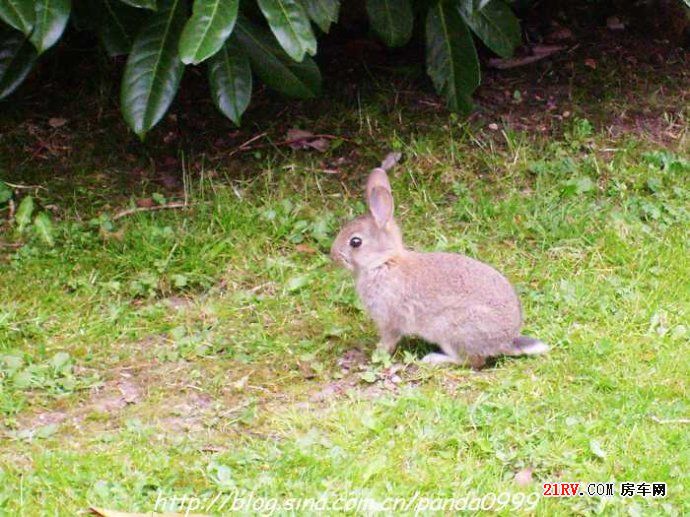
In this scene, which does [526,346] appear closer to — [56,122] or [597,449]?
[597,449]

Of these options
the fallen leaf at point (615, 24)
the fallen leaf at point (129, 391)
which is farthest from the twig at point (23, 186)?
the fallen leaf at point (615, 24)

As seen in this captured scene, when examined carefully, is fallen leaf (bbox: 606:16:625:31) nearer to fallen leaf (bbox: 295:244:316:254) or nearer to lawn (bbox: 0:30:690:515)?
lawn (bbox: 0:30:690:515)

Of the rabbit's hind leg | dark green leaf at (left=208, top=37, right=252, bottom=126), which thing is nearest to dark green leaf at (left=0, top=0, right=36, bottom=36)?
dark green leaf at (left=208, top=37, right=252, bottom=126)

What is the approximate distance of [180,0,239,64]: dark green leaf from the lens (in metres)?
5.33

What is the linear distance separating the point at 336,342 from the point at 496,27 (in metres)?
2.39

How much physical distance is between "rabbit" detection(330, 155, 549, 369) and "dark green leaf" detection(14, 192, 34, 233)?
83.1 inches

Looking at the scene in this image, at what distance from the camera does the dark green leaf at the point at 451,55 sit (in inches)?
261

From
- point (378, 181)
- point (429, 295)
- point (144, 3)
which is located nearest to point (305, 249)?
point (378, 181)

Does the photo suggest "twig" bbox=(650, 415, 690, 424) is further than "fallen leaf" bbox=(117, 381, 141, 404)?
No

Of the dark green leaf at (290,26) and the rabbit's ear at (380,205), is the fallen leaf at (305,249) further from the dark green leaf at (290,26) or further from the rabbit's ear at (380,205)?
the dark green leaf at (290,26)

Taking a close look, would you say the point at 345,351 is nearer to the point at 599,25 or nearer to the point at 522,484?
the point at 522,484

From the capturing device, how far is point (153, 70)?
586cm

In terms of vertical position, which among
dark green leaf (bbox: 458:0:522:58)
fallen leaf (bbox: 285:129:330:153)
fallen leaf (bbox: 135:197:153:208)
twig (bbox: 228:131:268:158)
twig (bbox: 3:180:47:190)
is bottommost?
fallen leaf (bbox: 285:129:330:153)

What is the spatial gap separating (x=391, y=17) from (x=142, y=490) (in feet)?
11.1
